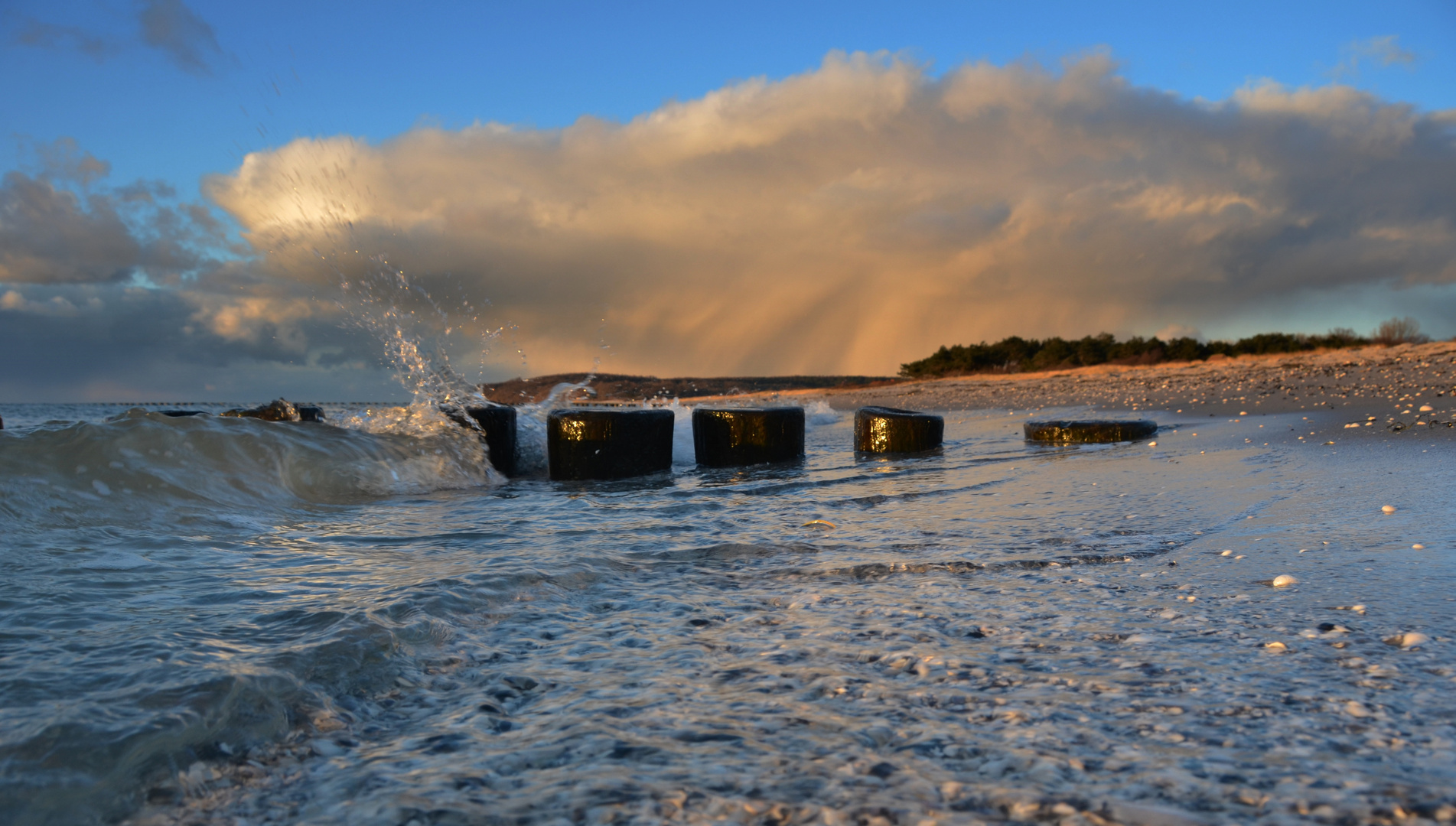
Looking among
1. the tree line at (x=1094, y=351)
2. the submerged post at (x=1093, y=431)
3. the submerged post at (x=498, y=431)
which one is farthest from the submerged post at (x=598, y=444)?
the tree line at (x=1094, y=351)

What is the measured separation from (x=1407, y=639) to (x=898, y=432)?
265 inches

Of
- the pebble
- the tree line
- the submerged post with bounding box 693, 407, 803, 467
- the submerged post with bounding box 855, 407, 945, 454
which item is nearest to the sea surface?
the pebble

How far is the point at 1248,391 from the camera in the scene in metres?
13.5

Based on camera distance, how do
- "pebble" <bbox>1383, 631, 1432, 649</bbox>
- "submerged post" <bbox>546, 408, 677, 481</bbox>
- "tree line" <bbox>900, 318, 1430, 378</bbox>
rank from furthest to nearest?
"tree line" <bbox>900, 318, 1430, 378</bbox>
"submerged post" <bbox>546, 408, 677, 481</bbox>
"pebble" <bbox>1383, 631, 1432, 649</bbox>

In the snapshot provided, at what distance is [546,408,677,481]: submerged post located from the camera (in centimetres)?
705

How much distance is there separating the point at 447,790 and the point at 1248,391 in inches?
608

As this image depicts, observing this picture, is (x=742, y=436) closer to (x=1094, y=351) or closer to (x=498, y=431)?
(x=498, y=431)

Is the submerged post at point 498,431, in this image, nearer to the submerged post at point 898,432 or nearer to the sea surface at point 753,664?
the sea surface at point 753,664

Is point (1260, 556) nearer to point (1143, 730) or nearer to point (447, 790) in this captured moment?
point (1143, 730)

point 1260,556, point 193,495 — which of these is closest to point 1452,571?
point 1260,556

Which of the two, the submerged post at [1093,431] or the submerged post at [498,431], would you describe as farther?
the submerged post at [1093,431]

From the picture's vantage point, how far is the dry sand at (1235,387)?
1010 cm

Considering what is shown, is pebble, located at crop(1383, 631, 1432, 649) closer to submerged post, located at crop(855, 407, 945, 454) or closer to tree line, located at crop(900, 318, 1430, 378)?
submerged post, located at crop(855, 407, 945, 454)

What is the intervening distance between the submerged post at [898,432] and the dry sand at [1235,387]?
4230mm
